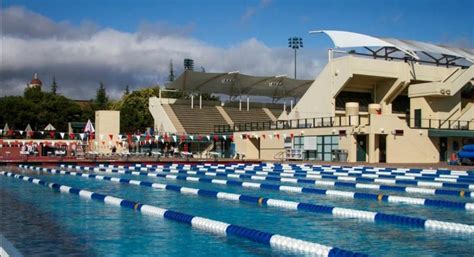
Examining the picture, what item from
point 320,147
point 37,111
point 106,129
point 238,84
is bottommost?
point 320,147

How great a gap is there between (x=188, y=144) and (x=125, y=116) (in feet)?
72.1

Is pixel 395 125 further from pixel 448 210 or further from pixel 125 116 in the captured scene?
pixel 125 116

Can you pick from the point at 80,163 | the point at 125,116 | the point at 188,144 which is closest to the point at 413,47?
the point at 188,144

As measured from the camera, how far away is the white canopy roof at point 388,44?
36.7 meters

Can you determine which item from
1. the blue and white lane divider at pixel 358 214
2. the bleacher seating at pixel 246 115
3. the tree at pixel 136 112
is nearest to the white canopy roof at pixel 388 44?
the bleacher seating at pixel 246 115

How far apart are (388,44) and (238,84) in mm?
A: 18392

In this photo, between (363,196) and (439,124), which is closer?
(363,196)

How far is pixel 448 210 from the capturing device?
10.6m

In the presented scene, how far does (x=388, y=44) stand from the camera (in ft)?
120

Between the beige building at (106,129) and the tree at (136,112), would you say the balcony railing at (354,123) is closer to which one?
the beige building at (106,129)

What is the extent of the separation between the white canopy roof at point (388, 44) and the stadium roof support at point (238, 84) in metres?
12.8

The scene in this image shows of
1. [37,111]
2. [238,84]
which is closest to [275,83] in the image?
[238,84]

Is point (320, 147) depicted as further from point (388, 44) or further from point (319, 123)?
point (388, 44)

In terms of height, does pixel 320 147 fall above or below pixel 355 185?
above
